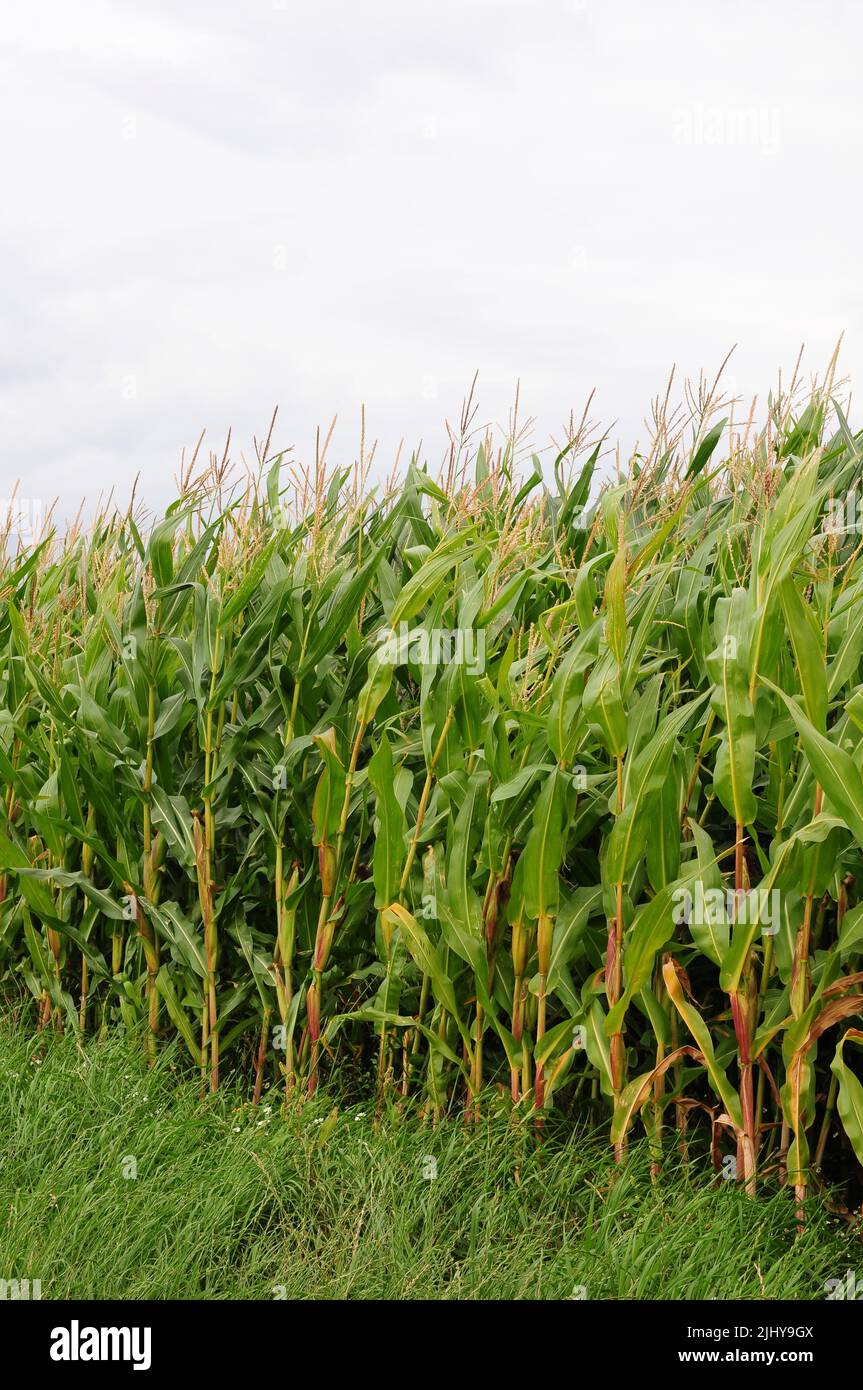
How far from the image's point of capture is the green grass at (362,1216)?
3361 millimetres

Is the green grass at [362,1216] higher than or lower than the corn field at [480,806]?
lower

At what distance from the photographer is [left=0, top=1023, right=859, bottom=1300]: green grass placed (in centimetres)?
336

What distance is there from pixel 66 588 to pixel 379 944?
3.04m

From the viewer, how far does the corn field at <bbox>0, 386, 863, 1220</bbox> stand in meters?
3.61

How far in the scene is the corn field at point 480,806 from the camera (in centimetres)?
361

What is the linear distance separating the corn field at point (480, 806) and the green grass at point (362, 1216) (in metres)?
0.20

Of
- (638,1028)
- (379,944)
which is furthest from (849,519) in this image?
(379,944)

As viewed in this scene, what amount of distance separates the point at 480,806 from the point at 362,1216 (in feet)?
4.45

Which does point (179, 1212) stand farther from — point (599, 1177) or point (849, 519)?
point (849, 519)

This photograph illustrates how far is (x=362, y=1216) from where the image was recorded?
3.63 m

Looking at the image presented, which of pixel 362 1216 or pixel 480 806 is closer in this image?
pixel 362 1216

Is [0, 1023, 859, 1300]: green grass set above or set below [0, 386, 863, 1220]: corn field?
below

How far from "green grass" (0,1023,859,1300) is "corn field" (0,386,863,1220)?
0.20m

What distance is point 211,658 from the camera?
4.56m
